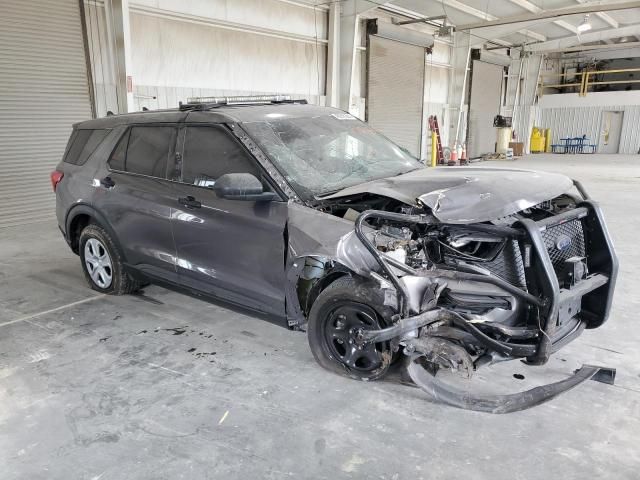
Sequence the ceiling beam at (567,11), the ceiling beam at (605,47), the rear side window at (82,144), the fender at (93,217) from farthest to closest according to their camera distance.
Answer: the ceiling beam at (605,47) < the ceiling beam at (567,11) < the rear side window at (82,144) < the fender at (93,217)

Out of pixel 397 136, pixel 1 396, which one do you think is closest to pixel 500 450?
pixel 1 396

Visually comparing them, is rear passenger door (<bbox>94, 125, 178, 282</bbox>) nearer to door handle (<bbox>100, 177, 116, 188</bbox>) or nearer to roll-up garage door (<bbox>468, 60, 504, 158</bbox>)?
door handle (<bbox>100, 177, 116, 188</bbox>)

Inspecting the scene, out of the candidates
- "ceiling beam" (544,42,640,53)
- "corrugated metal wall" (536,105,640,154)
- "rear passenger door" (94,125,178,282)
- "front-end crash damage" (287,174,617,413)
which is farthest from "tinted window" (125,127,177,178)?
"corrugated metal wall" (536,105,640,154)

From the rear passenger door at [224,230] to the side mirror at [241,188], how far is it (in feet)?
0.29

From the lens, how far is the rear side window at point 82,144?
4.19 metres

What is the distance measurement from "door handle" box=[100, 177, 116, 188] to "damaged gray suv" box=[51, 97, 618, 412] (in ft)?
0.05

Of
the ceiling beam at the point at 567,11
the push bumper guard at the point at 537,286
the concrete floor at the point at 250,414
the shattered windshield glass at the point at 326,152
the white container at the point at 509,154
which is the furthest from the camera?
the white container at the point at 509,154

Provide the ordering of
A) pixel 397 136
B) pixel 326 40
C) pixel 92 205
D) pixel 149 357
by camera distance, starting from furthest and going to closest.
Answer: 1. pixel 397 136
2. pixel 326 40
3. pixel 92 205
4. pixel 149 357

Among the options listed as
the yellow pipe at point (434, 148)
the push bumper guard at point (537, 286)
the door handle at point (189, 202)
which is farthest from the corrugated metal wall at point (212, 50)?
the push bumper guard at point (537, 286)

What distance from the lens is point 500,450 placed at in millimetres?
2215

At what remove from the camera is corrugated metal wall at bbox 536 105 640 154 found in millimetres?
22297

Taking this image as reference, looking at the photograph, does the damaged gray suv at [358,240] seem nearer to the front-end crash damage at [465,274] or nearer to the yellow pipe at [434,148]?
the front-end crash damage at [465,274]

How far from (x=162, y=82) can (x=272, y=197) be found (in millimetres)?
7347

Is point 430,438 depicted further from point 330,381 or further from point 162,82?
point 162,82
